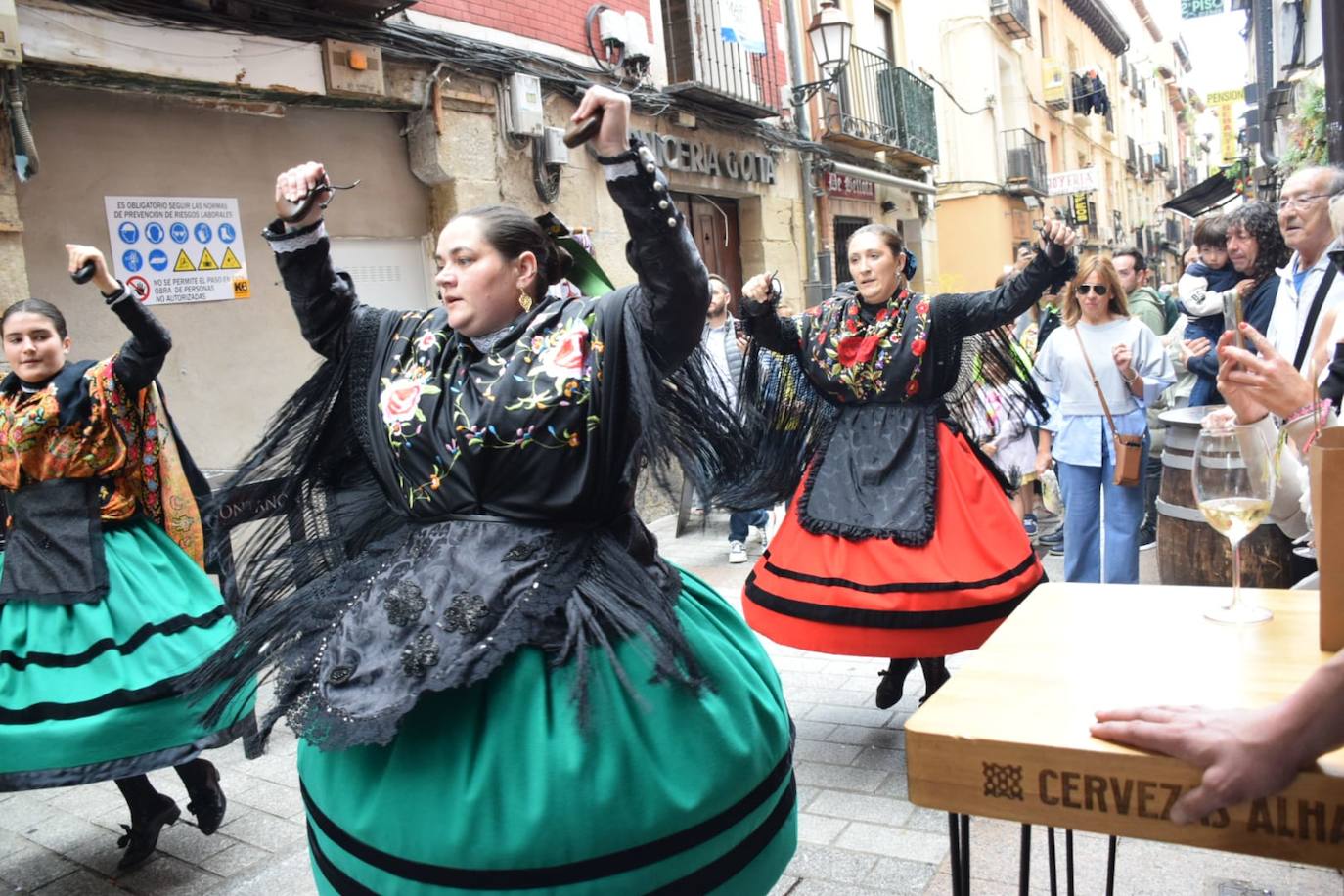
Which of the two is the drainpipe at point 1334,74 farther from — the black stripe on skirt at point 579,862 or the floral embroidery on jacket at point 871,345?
the black stripe on skirt at point 579,862

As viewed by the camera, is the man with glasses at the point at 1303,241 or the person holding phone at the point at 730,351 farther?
A: the person holding phone at the point at 730,351

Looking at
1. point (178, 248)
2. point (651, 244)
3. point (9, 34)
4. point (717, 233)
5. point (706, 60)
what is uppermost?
point (706, 60)

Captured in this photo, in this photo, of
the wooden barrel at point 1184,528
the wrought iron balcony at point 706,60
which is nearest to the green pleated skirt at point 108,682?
the wooden barrel at point 1184,528

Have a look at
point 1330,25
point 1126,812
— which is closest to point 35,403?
point 1126,812

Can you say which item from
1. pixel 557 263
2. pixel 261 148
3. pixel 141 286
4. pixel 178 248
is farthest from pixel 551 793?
pixel 261 148

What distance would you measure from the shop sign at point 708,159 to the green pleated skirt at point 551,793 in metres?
8.30

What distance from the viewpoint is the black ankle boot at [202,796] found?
3.38 meters

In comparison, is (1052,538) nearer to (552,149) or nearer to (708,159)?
(552,149)

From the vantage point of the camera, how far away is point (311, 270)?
2268 mm

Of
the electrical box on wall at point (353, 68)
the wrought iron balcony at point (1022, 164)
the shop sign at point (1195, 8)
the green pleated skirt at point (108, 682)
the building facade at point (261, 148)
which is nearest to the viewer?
the green pleated skirt at point (108, 682)

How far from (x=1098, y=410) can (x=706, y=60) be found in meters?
6.82

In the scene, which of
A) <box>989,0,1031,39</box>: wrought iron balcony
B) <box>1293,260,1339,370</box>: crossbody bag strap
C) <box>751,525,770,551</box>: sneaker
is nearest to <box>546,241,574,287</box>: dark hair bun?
<box>1293,260,1339,370</box>: crossbody bag strap

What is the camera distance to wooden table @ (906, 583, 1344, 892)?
1.15m

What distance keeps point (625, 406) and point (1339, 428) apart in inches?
47.5
